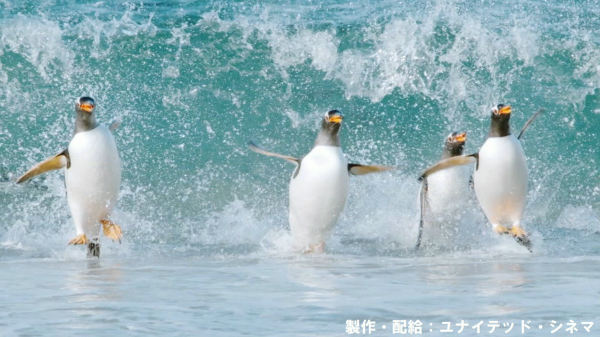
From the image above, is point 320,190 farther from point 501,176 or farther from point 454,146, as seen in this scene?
point 454,146

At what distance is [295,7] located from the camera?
1540 cm

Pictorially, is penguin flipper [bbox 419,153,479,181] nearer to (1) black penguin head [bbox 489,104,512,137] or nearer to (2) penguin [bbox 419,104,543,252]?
(2) penguin [bbox 419,104,543,252]

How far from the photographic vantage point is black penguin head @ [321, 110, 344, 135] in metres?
8.23

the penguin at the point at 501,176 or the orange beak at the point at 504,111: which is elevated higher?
the orange beak at the point at 504,111

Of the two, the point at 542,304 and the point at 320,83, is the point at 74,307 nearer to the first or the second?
the point at 542,304

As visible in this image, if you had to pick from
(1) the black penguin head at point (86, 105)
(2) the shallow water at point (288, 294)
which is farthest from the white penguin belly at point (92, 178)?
(2) the shallow water at point (288, 294)

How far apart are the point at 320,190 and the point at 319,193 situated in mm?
23

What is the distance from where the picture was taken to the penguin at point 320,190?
8398mm

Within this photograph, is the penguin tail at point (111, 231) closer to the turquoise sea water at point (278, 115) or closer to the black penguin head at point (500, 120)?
the turquoise sea water at point (278, 115)

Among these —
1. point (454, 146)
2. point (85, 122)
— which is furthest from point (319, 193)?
point (85, 122)

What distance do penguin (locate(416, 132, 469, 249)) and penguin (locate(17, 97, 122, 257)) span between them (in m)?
2.24

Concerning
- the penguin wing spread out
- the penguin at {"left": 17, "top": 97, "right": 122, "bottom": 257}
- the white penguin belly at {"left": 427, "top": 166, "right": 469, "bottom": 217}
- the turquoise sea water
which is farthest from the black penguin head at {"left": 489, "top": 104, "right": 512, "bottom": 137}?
the penguin wing spread out

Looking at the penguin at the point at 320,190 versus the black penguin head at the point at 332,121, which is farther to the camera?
the penguin at the point at 320,190

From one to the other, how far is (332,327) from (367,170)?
11.3 ft
